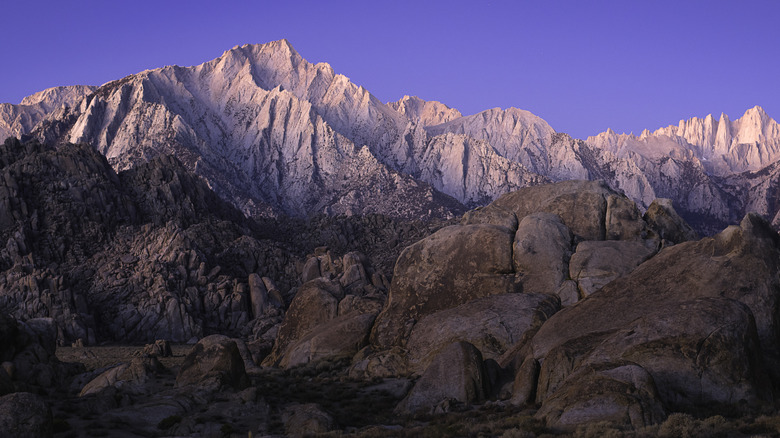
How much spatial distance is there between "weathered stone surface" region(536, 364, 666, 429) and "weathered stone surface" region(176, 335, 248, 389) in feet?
66.5

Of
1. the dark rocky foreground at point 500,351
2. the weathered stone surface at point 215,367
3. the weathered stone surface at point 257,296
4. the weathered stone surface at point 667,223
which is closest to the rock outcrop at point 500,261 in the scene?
the dark rocky foreground at point 500,351

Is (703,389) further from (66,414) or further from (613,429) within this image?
(66,414)

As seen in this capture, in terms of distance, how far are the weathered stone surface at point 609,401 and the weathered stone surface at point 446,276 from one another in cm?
2027

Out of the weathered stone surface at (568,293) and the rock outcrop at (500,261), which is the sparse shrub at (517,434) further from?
the weathered stone surface at (568,293)

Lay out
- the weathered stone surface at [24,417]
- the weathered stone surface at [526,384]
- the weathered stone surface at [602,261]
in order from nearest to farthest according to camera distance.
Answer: the weathered stone surface at [24,417]
the weathered stone surface at [526,384]
the weathered stone surface at [602,261]

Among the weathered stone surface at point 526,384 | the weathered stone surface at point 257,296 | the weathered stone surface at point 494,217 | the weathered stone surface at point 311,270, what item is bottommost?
the weathered stone surface at point 526,384

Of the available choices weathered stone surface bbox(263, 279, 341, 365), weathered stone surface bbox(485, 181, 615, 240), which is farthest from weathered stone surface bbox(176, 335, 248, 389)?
weathered stone surface bbox(485, 181, 615, 240)

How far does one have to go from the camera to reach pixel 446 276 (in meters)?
45.0

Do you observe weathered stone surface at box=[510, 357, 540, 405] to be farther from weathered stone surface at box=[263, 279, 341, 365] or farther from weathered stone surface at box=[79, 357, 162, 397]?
weathered stone surface at box=[263, 279, 341, 365]

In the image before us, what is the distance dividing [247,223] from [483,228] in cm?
13106

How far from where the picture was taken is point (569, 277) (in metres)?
42.9

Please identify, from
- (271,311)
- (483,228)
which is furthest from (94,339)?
(483,228)

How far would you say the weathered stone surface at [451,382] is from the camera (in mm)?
29859

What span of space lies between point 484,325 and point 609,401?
58.2ft
